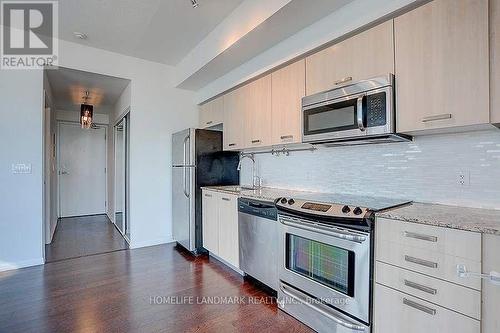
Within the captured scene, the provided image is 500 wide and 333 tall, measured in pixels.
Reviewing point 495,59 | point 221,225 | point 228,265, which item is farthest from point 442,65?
point 228,265

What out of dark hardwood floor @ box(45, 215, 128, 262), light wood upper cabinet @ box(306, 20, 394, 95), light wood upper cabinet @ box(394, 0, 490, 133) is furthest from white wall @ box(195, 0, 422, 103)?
dark hardwood floor @ box(45, 215, 128, 262)

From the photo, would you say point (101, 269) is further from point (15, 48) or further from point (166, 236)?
point (15, 48)

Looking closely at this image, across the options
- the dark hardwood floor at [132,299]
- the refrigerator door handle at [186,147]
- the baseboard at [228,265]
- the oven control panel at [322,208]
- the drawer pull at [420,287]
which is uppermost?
the refrigerator door handle at [186,147]

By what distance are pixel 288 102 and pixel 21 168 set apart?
3.25 m

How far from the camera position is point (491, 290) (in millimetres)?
1222

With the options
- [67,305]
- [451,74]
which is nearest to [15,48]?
[67,305]

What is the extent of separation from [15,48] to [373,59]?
4.03 meters

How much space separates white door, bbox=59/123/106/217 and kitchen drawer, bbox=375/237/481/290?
6721mm

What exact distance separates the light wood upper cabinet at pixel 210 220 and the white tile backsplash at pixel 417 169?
1086mm

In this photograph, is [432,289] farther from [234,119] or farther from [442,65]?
[234,119]

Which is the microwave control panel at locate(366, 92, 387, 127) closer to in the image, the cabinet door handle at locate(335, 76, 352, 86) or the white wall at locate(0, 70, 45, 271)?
the cabinet door handle at locate(335, 76, 352, 86)

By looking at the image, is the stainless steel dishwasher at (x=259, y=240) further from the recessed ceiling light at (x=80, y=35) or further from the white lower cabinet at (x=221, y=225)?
the recessed ceiling light at (x=80, y=35)

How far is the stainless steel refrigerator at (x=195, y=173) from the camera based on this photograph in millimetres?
3629
